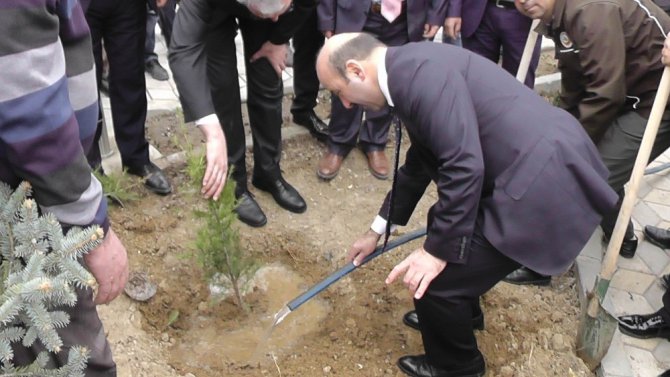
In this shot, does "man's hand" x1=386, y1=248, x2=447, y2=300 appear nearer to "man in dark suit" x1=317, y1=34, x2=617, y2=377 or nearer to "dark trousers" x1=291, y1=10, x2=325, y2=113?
"man in dark suit" x1=317, y1=34, x2=617, y2=377

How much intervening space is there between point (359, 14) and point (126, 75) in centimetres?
147

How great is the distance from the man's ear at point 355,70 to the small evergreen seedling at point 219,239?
2.61 ft

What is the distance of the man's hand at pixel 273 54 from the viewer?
3748 mm

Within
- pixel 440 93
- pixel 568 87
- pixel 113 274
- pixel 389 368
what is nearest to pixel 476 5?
pixel 568 87

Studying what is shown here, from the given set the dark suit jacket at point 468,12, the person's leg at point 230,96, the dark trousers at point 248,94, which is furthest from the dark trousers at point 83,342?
the dark suit jacket at point 468,12

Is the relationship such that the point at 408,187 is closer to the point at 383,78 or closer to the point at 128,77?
the point at 383,78

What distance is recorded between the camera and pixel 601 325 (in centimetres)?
308

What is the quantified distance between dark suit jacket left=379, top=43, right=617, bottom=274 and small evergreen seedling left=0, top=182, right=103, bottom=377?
128cm

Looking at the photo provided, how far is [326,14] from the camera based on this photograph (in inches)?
165

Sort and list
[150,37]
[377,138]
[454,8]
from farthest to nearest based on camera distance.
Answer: [150,37] → [377,138] → [454,8]

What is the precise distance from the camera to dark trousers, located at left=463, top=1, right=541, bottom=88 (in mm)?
4312

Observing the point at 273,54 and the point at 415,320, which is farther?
the point at 273,54

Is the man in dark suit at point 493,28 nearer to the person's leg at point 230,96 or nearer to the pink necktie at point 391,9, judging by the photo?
the pink necktie at point 391,9

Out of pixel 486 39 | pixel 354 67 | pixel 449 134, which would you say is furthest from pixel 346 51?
pixel 486 39
